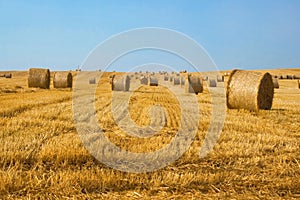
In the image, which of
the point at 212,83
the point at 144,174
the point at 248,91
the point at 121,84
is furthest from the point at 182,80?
the point at 144,174

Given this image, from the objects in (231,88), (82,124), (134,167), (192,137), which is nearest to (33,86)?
(231,88)

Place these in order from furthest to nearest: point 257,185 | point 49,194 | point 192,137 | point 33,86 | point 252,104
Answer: point 33,86 < point 252,104 < point 192,137 < point 257,185 < point 49,194

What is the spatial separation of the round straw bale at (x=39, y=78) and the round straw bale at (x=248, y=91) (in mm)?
13129

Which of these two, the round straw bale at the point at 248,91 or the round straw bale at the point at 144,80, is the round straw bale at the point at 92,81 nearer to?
the round straw bale at the point at 144,80

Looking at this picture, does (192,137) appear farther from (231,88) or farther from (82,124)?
(231,88)

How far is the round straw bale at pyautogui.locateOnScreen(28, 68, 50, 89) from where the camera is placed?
2200cm

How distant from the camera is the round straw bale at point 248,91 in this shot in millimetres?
11914

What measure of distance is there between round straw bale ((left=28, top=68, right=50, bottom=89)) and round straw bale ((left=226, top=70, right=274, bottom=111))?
1313cm

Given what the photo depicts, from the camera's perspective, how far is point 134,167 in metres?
4.52

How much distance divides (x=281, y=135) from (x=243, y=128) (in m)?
0.85

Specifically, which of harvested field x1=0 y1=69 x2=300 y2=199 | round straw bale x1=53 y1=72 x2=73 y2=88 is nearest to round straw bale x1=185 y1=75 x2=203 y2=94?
round straw bale x1=53 y1=72 x2=73 y2=88

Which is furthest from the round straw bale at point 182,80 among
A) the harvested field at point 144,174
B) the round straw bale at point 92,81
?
the harvested field at point 144,174

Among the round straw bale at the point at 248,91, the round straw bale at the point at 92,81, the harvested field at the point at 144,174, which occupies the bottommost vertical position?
the harvested field at the point at 144,174

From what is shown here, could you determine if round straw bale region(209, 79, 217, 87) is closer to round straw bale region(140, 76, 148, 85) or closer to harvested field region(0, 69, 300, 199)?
round straw bale region(140, 76, 148, 85)
